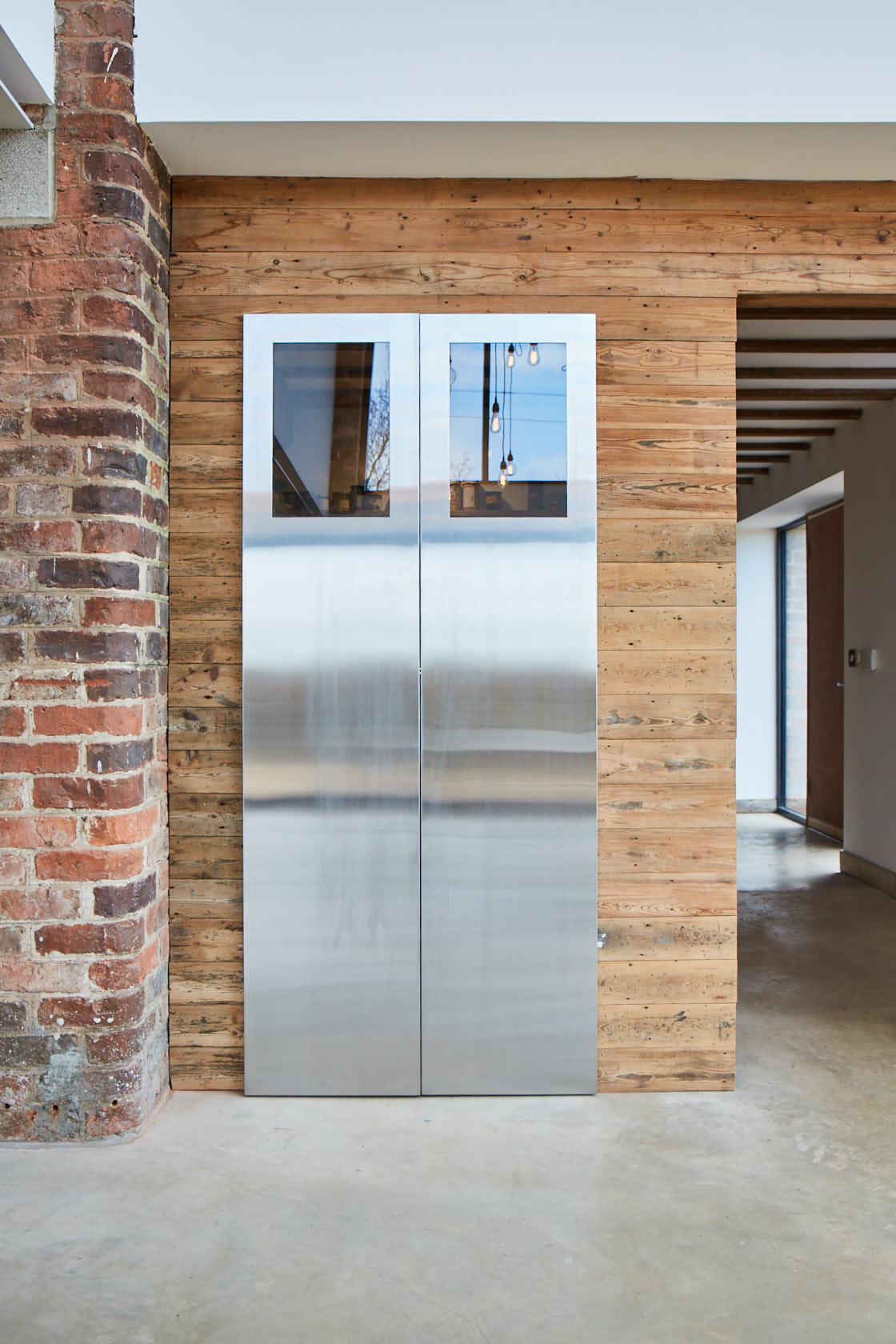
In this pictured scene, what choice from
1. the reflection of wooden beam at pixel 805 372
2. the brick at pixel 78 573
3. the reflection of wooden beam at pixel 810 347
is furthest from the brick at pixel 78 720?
the reflection of wooden beam at pixel 805 372

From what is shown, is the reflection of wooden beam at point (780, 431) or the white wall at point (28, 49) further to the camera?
the reflection of wooden beam at point (780, 431)

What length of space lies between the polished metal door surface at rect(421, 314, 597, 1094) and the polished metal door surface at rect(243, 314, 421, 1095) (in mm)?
64

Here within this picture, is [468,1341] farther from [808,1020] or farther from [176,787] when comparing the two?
[808,1020]

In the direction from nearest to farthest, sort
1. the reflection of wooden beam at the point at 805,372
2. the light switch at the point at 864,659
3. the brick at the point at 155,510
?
the brick at the point at 155,510 < the reflection of wooden beam at the point at 805,372 < the light switch at the point at 864,659

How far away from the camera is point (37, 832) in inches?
110

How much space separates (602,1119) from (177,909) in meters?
1.43

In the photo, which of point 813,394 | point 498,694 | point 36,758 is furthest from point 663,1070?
point 813,394

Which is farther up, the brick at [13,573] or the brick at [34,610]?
the brick at [13,573]

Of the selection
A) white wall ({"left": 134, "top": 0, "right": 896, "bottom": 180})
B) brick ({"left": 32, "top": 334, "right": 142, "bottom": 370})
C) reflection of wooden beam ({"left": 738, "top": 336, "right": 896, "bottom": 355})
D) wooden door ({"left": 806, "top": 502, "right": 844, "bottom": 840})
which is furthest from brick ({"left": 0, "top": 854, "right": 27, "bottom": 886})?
wooden door ({"left": 806, "top": 502, "right": 844, "bottom": 840})

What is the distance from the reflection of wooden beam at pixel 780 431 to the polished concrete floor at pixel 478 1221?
14.6ft

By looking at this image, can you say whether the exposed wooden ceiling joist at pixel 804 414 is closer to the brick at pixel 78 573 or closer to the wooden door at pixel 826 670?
the wooden door at pixel 826 670

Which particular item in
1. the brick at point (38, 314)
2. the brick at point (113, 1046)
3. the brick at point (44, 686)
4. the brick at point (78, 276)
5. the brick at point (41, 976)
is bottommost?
the brick at point (113, 1046)

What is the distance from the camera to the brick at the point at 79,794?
2789mm

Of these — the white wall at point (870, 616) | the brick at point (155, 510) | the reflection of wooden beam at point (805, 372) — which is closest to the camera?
the brick at point (155, 510)
